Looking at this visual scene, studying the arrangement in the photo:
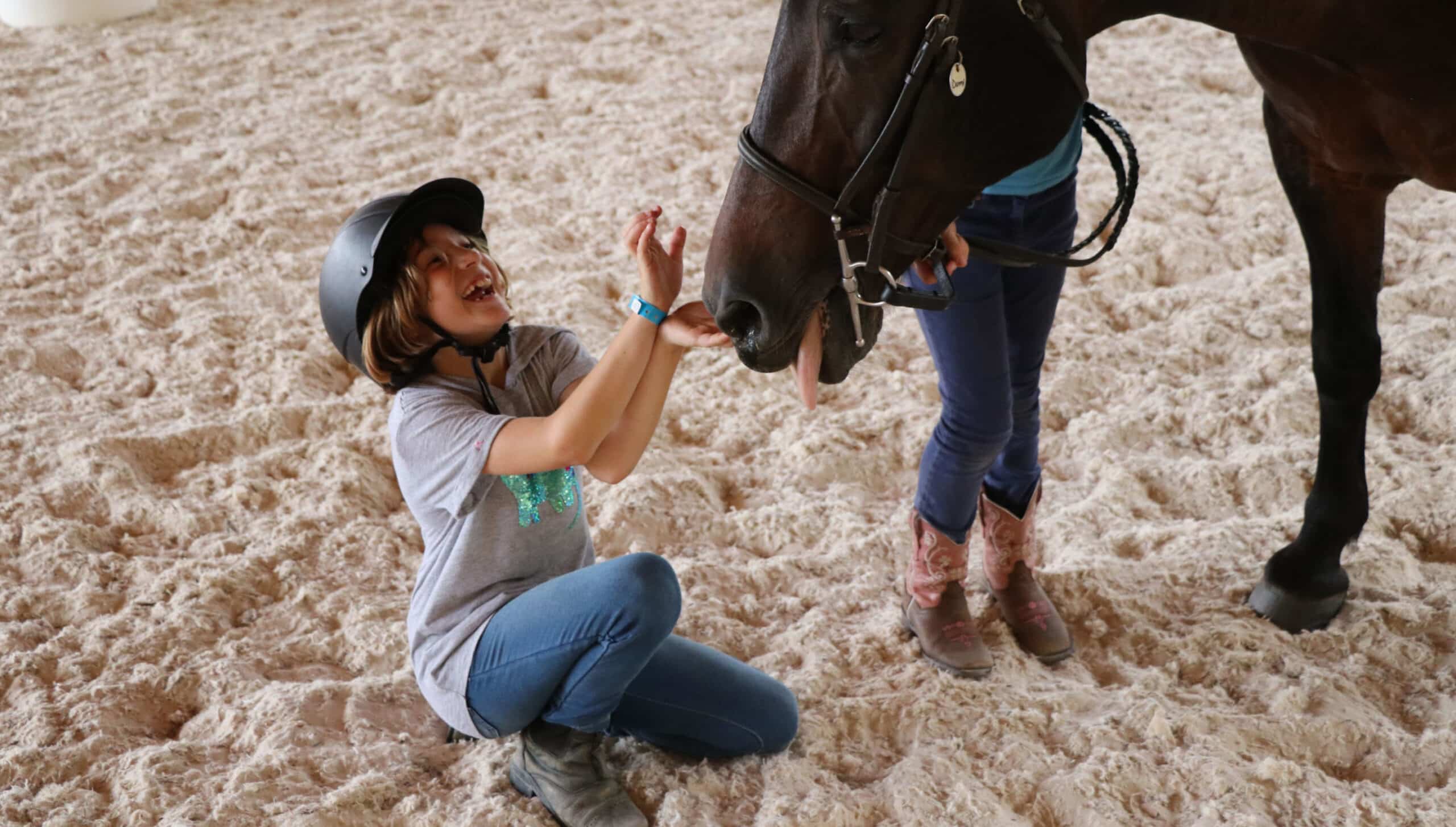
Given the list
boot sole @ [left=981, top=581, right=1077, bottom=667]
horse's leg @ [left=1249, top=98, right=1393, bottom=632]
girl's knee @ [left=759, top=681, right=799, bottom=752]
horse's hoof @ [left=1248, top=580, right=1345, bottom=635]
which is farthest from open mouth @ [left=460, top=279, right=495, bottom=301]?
horse's hoof @ [left=1248, top=580, right=1345, bottom=635]

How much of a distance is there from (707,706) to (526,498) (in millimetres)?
383

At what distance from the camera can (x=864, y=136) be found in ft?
4.31

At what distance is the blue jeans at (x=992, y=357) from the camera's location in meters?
1.68

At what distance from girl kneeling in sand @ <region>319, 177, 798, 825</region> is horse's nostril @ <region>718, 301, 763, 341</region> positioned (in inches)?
2.9

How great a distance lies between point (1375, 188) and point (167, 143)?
3613 millimetres

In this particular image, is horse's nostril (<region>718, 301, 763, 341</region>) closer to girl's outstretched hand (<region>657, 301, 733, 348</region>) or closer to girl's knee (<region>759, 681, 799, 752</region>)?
girl's outstretched hand (<region>657, 301, 733, 348</region>)

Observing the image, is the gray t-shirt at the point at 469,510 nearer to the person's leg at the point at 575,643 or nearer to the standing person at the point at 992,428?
the person's leg at the point at 575,643

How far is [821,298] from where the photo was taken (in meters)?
1.40

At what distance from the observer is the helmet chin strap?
1.60 metres

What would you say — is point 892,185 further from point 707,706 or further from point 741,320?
point 707,706

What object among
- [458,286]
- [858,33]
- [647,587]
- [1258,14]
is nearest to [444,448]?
[458,286]

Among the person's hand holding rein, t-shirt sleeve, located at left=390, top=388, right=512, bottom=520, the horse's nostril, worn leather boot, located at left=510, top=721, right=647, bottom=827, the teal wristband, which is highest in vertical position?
the person's hand holding rein

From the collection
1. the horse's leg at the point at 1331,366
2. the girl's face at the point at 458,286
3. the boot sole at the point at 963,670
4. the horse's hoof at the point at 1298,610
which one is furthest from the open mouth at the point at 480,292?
the horse's hoof at the point at 1298,610

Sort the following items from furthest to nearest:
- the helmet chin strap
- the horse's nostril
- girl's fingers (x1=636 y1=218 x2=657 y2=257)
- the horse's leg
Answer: the horse's leg < the helmet chin strap < girl's fingers (x1=636 y1=218 x2=657 y2=257) < the horse's nostril
